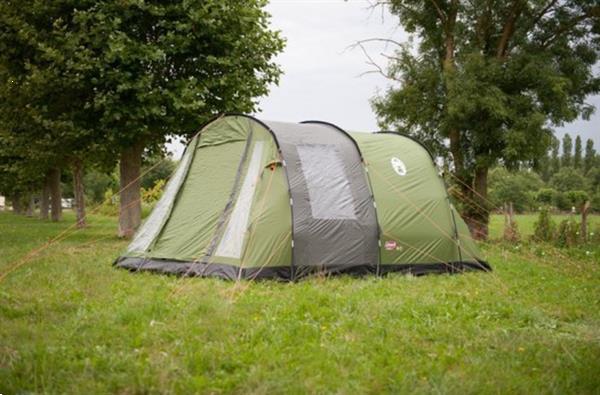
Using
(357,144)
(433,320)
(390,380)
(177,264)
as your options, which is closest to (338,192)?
(357,144)

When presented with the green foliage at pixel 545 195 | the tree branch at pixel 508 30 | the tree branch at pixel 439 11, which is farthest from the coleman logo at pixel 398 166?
the green foliage at pixel 545 195

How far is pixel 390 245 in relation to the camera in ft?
32.7

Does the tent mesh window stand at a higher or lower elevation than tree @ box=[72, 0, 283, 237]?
lower

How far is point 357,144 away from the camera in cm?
1064

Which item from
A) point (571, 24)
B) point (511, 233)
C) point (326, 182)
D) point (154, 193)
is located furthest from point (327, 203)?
point (154, 193)

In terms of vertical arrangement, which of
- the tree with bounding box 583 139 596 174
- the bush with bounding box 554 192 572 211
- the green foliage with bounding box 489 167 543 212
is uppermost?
the tree with bounding box 583 139 596 174

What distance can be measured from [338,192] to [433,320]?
373 centimetres

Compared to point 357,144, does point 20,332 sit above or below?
below

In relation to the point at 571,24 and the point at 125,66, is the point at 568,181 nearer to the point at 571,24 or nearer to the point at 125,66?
the point at 571,24

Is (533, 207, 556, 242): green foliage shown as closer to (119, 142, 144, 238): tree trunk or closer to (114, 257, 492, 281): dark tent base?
(114, 257, 492, 281): dark tent base

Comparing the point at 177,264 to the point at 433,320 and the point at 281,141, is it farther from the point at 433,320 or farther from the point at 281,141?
the point at 433,320

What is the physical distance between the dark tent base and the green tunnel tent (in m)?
0.02

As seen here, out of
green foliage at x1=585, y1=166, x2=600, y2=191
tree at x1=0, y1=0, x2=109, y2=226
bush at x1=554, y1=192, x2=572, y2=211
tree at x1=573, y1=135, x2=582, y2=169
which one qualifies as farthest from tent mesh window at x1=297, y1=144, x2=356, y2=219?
tree at x1=573, y1=135, x2=582, y2=169

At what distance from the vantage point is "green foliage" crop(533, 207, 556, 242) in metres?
15.6
